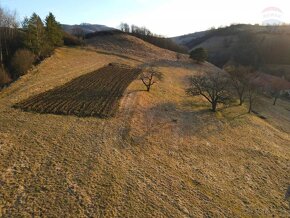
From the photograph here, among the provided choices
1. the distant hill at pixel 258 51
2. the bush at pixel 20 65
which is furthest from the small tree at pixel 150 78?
the distant hill at pixel 258 51

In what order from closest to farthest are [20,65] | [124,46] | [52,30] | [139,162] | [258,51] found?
[139,162] < [20,65] < [52,30] < [124,46] < [258,51]

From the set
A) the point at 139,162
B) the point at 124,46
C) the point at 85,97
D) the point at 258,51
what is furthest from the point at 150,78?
the point at 258,51

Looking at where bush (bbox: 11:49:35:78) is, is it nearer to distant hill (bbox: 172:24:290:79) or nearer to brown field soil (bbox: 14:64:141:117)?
brown field soil (bbox: 14:64:141:117)

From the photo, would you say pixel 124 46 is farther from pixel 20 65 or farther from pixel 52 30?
pixel 20 65

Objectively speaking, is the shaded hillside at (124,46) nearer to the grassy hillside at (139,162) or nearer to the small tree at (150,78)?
the small tree at (150,78)

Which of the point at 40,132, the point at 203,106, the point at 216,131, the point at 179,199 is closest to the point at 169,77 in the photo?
the point at 203,106

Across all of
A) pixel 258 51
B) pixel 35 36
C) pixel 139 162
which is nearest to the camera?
pixel 139 162
